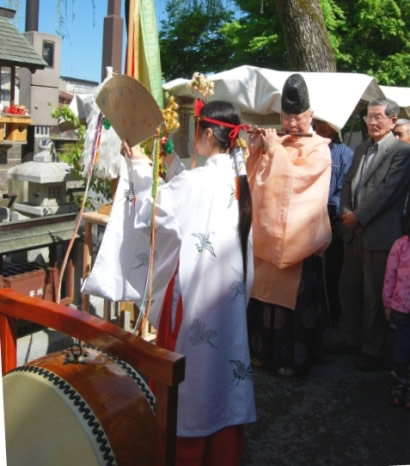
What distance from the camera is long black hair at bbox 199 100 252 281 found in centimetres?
242


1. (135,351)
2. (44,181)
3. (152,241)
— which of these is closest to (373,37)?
(44,181)

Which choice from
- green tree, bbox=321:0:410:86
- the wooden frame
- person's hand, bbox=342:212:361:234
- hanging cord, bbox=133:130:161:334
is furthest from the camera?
green tree, bbox=321:0:410:86

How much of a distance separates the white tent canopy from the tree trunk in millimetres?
1305

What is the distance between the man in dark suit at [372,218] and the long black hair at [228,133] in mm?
1463

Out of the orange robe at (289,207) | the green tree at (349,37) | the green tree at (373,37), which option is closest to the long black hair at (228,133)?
the orange robe at (289,207)

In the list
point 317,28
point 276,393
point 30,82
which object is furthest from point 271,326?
point 30,82

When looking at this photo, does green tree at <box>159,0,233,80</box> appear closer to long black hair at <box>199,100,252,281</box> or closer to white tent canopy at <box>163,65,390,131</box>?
white tent canopy at <box>163,65,390,131</box>

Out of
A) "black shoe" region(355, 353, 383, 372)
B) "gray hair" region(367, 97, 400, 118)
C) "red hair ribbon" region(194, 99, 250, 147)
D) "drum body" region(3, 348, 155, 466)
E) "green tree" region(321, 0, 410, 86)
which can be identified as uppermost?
"green tree" region(321, 0, 410, 86)

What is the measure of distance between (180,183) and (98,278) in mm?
663

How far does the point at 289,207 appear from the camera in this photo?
10.9 ft

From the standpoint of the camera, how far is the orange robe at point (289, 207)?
3270mm

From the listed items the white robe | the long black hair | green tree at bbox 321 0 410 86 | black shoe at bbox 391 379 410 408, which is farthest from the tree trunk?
green tree at bbox 321 0 410 86

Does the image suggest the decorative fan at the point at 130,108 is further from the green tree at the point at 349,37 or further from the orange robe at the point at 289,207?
the green tree at the point at 349,37

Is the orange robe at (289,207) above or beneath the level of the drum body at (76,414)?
above
